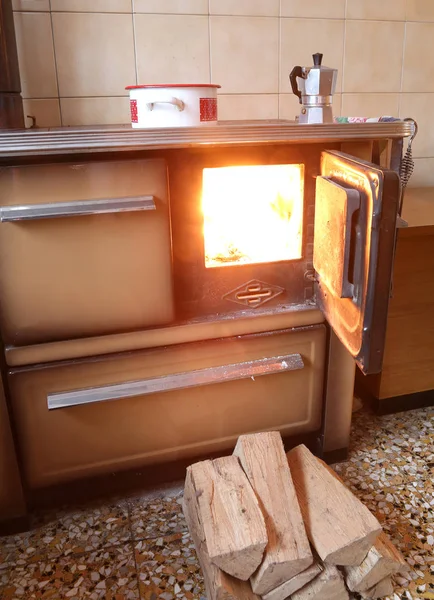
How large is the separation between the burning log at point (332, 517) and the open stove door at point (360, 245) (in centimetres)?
35

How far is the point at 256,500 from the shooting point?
121cm

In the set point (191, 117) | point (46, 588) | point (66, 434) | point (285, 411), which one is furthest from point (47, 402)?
point (191, 117)

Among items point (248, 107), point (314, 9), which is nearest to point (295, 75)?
point (248, 107)

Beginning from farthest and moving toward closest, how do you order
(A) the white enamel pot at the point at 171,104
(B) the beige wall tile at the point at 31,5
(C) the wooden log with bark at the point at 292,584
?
(B) the beige wall tile at the point at 31,5 → (A) the white enamel pot at the point at 171,104 → (C) the wooden log with bark at the point at 292,584

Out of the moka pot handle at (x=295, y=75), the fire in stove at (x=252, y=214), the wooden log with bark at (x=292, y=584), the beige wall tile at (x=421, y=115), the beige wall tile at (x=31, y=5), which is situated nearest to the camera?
the wooden log with bark at (x=292, y=584)

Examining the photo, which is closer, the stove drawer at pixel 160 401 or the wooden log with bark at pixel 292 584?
the wooden log with bark at pixel 292 584

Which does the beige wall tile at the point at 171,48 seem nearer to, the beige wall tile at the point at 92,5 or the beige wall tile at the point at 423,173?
the beige wall tile at the point at 92,5

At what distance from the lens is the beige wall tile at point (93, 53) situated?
1.68 meters

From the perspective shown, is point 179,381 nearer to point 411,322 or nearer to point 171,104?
point 171,104

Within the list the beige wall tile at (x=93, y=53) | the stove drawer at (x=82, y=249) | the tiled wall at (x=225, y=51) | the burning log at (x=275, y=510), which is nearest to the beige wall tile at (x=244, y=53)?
the tiled wall at (x=225, y=51)

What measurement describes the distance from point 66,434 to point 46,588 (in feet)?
1.19

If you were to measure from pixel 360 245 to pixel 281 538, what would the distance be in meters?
0.68

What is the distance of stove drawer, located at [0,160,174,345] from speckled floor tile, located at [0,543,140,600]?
1.87 ft

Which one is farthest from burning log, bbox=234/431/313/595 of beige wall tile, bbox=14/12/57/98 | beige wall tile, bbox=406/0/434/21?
beige wall tile, bbox=406/0/434/21
